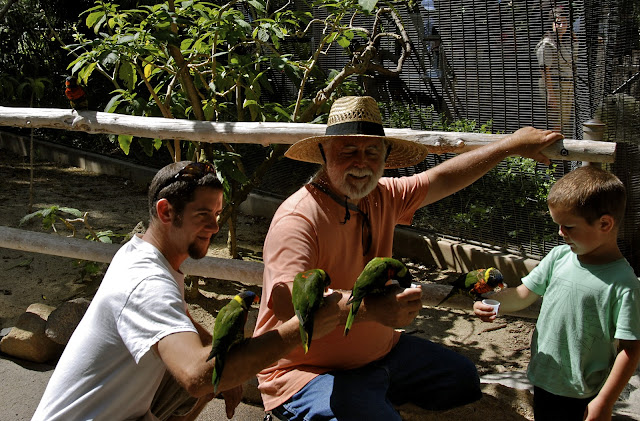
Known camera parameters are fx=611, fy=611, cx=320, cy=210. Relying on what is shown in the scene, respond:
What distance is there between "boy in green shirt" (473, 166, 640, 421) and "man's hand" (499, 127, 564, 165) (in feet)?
1.08

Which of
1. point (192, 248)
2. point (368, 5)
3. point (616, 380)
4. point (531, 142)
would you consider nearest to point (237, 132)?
point (368, 5)

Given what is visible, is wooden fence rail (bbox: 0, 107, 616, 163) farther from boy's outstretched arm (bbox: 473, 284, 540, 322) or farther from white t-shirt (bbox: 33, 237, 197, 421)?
white t-shirt (bbox: 33, 237, 197, 421)

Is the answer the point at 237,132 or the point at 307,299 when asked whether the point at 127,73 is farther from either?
the point at 307,299

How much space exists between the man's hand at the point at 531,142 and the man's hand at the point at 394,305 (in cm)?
102

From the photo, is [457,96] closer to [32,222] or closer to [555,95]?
[555,95]

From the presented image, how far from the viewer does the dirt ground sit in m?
3.09

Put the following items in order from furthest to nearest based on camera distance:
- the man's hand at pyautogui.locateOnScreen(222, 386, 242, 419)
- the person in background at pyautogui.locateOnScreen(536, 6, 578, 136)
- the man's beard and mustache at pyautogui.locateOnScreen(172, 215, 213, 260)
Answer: the person in background at pyautogui.locateOnScreen(536, 6, 578, 136) < the man's hand at pyautogui.locateOnScreen(222, 386, 242, 419) < the man's beard and mustache at pyautogui.locateOnScreen(172, 215, 213, 260)

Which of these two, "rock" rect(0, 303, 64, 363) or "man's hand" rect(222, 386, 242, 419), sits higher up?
"man's hand" rect(222, 386, 242, 419)

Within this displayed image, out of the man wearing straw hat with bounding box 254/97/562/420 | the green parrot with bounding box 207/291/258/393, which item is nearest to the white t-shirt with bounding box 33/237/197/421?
the green parrot with bounding box 207/291/258/393

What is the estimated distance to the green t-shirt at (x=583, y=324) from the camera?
2.17 metres

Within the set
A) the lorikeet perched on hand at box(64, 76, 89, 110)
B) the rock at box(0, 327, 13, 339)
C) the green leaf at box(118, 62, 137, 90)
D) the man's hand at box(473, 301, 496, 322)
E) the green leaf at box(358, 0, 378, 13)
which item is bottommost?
the rock at box(0, 327, 13, 339)

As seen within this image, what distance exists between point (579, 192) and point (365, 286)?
35.8 inches

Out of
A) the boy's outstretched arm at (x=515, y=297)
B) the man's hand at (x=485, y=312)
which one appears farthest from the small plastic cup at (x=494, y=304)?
the boy's outstretched arm at (x=515, y=297)

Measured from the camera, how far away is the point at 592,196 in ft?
7.23
